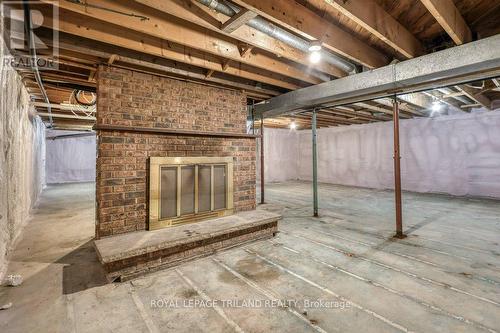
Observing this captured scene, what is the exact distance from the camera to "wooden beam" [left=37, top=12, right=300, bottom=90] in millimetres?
2176

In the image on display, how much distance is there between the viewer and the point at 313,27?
2.37 metres

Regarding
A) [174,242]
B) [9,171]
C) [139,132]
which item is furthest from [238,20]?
[9,171]

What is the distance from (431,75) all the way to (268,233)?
2.92 metres

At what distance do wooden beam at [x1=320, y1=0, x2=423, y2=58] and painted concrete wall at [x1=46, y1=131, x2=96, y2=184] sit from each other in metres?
12.3

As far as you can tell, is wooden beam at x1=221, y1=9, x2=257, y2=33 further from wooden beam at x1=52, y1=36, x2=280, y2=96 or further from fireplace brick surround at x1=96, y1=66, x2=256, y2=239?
fireplace brick surround at x1=96, y1=66, x2=256, y2=239

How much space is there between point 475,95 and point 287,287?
5.65 meters

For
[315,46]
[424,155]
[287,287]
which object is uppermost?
[315,46]

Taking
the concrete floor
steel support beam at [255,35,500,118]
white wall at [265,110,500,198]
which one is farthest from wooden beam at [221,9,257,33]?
white wall at [265,110,500,198]

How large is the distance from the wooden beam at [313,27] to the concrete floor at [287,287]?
2.47 metres

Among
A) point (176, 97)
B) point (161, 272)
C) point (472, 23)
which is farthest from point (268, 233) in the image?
point (472, 23)

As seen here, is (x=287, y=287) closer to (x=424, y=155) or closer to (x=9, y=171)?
(x=9, y=171)

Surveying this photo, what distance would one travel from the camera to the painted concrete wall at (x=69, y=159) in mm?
10445

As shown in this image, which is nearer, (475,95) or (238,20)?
(238,20)

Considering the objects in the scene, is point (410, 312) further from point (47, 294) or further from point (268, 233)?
point (47, 294)
